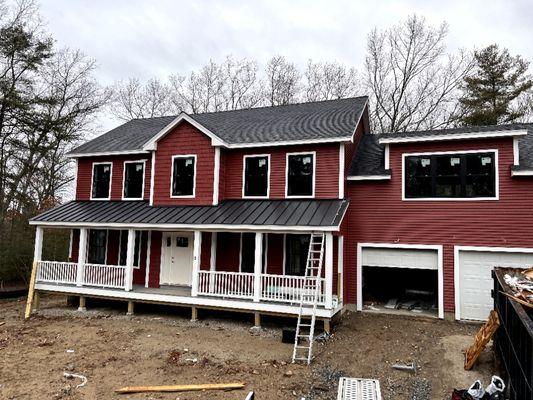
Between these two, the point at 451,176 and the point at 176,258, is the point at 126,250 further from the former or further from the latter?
the point at 451,176

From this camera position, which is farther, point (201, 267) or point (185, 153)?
point (185, 153)

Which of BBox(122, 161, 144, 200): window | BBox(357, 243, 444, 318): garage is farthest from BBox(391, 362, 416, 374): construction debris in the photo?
BBox(122, 161, 144, 200): window

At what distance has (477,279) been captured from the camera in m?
11.4

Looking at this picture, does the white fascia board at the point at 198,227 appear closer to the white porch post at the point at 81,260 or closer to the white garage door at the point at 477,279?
the white porch post at the point at 81,260

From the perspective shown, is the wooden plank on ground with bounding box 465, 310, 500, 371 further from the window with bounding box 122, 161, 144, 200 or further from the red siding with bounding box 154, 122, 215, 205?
the window with bounding box 122, 161, 144, 200

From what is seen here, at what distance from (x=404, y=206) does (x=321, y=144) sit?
3404 millimetres

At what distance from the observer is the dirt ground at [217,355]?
693 centimetres

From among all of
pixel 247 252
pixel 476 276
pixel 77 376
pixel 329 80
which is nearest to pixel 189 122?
pixel 247 252

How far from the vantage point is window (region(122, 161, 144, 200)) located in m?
15.2

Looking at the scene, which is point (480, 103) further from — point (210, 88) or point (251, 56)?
point (210, 88)

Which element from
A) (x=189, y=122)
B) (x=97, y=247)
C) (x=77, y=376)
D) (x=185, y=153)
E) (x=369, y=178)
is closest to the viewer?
(x=77, y=376)

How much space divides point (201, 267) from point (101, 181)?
6365 millimetres

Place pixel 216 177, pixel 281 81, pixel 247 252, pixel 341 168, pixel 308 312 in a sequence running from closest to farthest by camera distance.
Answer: pixel 308 312 < pixel 341 168 < pixel 247 252 < pixel 216 177 < pixel 281 81

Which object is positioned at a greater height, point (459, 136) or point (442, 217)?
point (459, 136)
